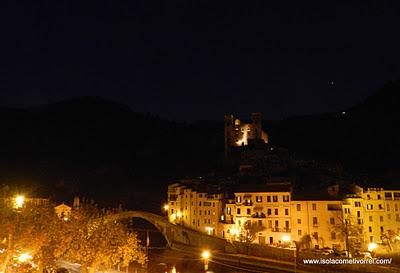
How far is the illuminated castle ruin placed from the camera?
97438mm

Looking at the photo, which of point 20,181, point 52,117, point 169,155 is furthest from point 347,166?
point 52,117

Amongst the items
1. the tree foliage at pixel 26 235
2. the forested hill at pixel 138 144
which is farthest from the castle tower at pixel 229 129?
the tree foliage at pixel 26 235

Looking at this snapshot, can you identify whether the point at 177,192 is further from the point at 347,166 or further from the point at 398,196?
the point at 347,166

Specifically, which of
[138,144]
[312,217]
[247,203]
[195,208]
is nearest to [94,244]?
[247,203]

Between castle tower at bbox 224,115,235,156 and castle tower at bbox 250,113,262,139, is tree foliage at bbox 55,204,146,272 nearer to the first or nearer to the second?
castle tower at bbox 224,115,235,156

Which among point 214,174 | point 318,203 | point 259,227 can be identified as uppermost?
point 214,174

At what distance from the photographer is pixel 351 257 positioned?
40.7 m

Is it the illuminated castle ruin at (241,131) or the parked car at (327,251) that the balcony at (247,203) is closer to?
the parked car at (327,251)

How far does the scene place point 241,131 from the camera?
99.2 metres

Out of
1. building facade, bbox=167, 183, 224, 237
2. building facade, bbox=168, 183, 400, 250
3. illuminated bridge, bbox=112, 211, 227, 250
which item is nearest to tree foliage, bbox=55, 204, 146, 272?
illuminated bridge, bbox=112, 211, 227, 250

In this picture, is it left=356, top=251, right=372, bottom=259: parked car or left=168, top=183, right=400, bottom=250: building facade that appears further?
left=168, top=183, right=400, bottom=250: building facade

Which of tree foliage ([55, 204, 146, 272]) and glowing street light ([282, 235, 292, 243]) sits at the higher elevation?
tree foliage ([55, 204, 146, 272])

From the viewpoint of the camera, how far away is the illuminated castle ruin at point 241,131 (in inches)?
3836

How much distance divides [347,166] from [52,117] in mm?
136854
